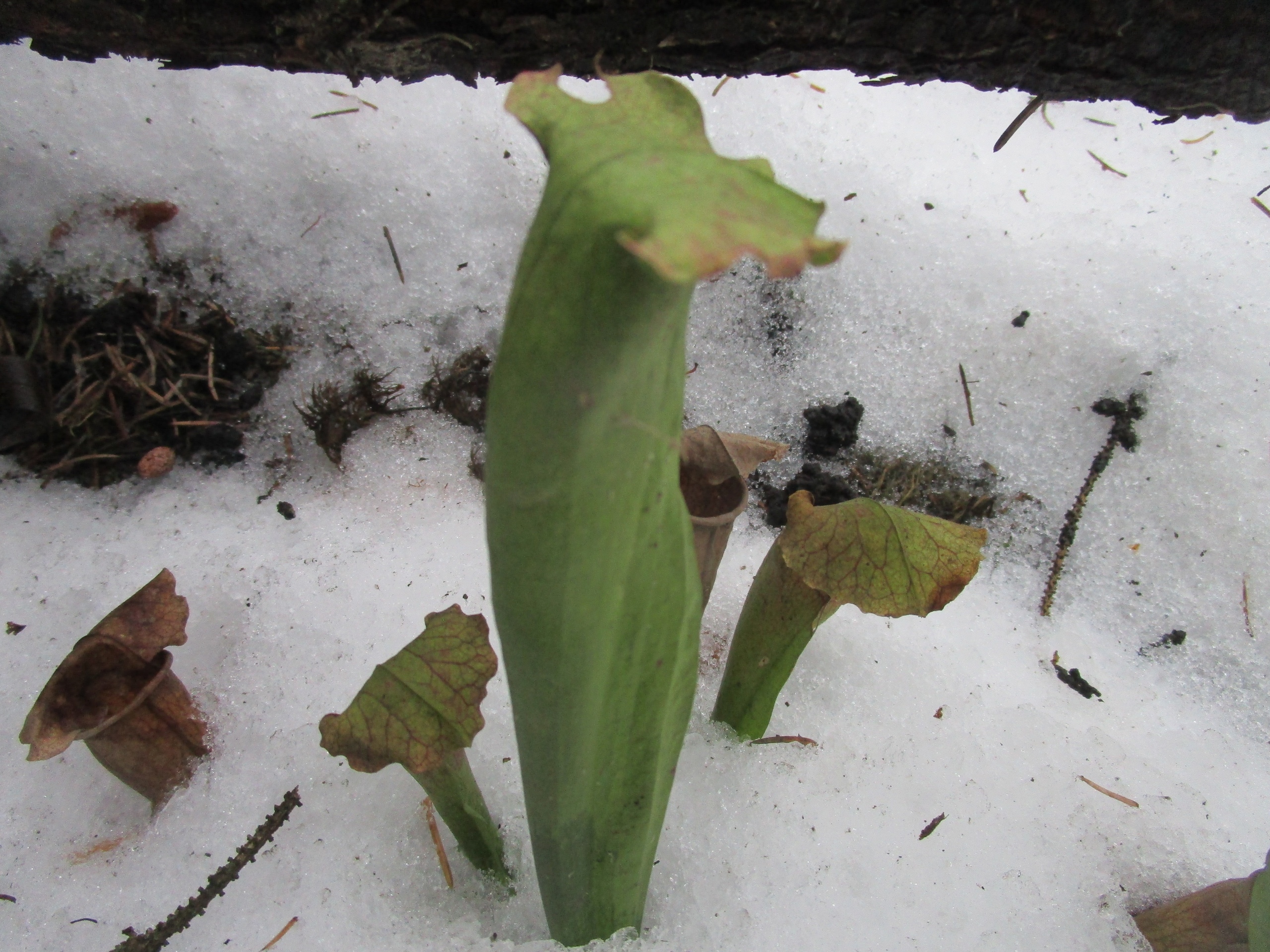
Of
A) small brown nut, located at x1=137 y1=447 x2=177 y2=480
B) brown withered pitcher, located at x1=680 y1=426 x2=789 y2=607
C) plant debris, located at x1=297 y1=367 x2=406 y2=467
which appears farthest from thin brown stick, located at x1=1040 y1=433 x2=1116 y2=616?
small brown nut, located at x1=137 y1=447 x2=177 y2=480

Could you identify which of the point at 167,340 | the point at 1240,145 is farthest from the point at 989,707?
the point at 167,340

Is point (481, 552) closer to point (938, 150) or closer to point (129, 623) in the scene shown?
point (129, 623)

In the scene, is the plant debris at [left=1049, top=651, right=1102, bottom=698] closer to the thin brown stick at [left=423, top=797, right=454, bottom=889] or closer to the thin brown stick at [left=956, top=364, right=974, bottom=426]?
the thin brown stick at [left=956, top=364, right=974, bottom=426]

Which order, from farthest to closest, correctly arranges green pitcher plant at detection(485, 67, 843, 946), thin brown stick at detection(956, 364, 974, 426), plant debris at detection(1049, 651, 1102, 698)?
1. thin brown stick at detection(956, 364, 974, 426)
2. plant debris at detection(1049, 651, 1102, 698)
3. green pitcher plant at detection(485, 67, 843, 946)

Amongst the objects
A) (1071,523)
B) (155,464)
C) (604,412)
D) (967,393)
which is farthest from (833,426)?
(155,464)

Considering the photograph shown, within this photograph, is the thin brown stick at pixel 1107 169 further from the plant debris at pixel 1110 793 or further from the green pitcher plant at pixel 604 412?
the green pitcher plant at pixel 604 412

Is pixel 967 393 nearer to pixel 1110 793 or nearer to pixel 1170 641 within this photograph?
pixel 1170 641
